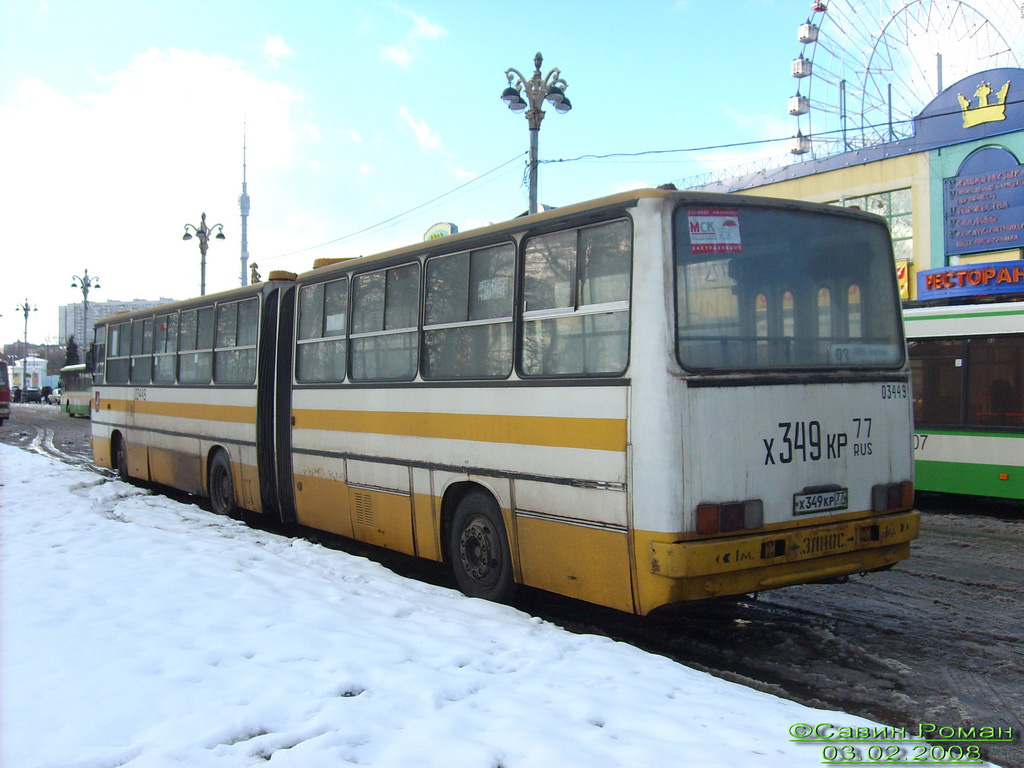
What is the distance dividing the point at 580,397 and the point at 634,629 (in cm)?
188

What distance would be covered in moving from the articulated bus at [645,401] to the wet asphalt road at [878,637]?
1.88 ft

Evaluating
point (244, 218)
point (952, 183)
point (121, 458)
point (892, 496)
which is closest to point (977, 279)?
point (952, 183)

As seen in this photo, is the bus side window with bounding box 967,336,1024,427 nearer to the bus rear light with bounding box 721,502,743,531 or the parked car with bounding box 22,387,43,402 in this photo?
the bus rear light with bounding box 721,502,743,531

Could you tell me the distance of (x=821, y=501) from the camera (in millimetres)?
5832

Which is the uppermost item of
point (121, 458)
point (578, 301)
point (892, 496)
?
point (578, 301)

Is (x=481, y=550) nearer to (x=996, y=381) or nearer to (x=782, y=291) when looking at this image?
(x=782, y=291)

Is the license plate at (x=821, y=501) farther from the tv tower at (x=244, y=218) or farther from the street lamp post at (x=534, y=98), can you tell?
Result: the tv tower at (x=244, y=218)

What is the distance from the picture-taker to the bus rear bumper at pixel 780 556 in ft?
17.1

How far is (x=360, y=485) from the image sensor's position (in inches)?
344

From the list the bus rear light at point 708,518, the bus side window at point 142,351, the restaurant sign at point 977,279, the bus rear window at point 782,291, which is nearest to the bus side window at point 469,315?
the bus rear window at point 782,291

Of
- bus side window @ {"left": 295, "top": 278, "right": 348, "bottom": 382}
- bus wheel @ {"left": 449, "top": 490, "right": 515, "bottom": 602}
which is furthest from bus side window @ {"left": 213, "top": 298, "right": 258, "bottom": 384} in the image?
bus wheel @ {"left": 449, "top": 490, "right": 515, "bottom": 602}

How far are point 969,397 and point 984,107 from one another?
1681 centimetres

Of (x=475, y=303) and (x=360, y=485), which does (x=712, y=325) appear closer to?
(x=475, y=303)

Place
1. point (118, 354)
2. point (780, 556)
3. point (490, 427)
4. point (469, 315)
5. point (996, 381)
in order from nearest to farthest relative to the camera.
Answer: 1. point (780, 556)
2. point (490, 427)
3. point (469, 315)
4. point (996, 381)
5. point (118, 354)
